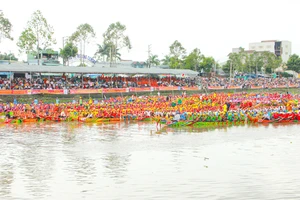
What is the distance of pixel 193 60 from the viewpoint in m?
71.1

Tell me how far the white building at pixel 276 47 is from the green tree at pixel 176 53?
45.5 metres

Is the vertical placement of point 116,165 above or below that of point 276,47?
below

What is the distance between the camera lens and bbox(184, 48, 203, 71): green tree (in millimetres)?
71000

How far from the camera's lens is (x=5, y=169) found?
606 inches

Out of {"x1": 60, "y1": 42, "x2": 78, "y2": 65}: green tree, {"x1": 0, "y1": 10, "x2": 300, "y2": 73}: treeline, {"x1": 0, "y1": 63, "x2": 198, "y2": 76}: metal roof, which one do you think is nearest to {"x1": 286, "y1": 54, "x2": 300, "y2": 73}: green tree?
{"x1": 0, "y1": 10, "x2": 300, "y2": 73}: treeline

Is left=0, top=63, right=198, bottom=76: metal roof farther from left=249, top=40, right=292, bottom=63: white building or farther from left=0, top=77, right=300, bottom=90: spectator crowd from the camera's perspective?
left=249, top=40, right=292, bottom=63: white building

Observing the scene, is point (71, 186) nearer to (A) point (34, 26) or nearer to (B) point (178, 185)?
(B) point (178, 185)

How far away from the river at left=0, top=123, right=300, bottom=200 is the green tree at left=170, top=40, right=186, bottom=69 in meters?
47.4

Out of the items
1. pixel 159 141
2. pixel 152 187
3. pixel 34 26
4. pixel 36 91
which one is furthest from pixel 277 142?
pixel 34 26

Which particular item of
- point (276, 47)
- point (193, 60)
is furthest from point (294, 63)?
point (193, 60)

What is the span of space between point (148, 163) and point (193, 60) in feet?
183

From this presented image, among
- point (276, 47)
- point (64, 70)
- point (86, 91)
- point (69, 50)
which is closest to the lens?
point (86, 91)

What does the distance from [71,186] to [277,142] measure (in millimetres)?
12297

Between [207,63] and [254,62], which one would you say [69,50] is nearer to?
[207,63]
